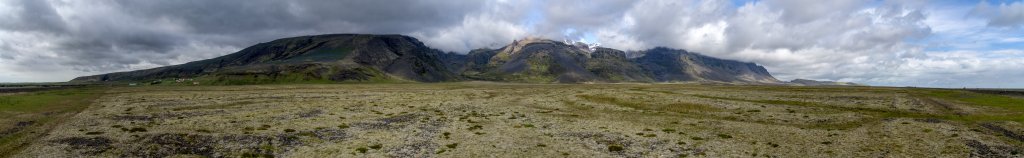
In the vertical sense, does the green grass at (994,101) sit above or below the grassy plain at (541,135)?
above

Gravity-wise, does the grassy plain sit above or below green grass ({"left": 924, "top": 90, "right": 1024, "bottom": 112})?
below

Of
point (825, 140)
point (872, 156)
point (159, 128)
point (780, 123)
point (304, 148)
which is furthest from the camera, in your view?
point (780, 123)

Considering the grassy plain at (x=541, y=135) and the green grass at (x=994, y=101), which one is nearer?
the grassy plain at (x=541, y=135)

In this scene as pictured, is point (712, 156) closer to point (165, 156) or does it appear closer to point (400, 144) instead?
point (400, 144)

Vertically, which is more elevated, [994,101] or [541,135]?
[994,101]

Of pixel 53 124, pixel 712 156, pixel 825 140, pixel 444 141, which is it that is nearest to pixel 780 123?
pixel 825 140

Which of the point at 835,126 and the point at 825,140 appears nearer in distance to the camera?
the point at 825,140

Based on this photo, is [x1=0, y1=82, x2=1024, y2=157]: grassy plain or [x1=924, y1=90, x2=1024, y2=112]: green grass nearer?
[x1=0, y1=82, x2=1024, y2=157]: grassy plain

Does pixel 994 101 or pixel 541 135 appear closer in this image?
pixel 541 135

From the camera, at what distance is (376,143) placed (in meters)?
40.1

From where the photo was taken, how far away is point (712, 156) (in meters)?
34.5

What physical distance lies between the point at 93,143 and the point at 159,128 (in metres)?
9.68

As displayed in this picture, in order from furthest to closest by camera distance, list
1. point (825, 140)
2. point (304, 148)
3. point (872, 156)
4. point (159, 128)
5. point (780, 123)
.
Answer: point (780, 123) → point (159, 128) → point (825, 140) → point (304, 148) → point (872, 156)

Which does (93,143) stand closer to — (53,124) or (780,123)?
(53,124)
